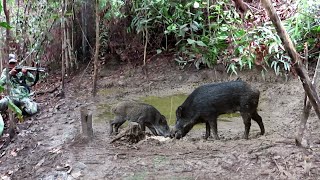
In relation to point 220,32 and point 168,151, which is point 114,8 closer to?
point 220,32

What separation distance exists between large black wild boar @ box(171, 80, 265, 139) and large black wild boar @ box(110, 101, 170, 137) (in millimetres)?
261

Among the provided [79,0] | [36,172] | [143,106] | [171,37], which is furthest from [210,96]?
[79,0]

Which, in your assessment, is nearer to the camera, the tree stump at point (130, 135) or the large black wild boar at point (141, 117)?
the tree stump at point (130, 135)

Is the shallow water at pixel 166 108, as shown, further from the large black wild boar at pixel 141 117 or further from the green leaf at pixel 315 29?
the green leaf at pixel 315 29

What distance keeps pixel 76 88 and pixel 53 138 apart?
15.1ft

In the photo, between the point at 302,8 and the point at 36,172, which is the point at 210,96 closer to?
the point at 36,172

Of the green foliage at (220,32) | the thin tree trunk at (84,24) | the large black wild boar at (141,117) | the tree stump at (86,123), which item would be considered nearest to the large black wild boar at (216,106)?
the large black wild boar at (141,117)

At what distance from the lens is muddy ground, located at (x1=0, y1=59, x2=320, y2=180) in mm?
4797

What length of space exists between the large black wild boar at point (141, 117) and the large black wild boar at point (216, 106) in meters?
0.26

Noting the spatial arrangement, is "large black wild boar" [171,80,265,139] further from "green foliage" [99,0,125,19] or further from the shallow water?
"green foliage" [99,0,125,19]

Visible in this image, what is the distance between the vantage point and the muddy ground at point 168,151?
15.7 feet

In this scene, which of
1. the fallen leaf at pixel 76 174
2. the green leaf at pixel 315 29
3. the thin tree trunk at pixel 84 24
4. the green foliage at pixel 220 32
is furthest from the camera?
the thin tree trunk at pixel 84 24

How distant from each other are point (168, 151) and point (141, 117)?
161 cm

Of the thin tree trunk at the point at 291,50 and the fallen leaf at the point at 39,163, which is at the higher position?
the thin tree trunk at the point at 291,50
